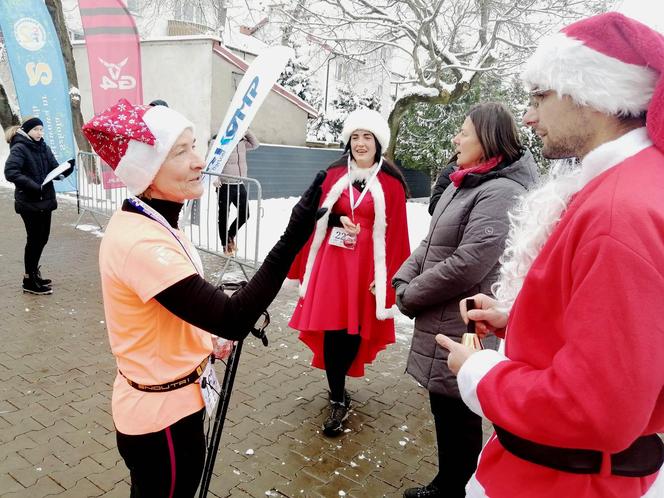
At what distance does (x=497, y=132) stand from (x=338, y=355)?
1842 mm

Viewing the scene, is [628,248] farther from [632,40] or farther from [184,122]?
[184,122]

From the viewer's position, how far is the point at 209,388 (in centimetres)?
199

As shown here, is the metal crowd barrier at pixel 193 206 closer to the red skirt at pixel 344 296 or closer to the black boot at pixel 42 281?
the black boot at pixel 42 281

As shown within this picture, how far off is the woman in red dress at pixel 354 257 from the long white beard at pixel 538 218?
1.95 metres

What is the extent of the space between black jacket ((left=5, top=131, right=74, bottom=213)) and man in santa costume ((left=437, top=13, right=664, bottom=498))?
5549mm

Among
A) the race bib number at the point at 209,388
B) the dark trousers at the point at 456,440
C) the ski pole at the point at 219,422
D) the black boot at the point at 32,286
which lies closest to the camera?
the race bib number at the point at 209,388

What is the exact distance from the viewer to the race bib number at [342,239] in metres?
3.57

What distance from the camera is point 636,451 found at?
122 centimetres

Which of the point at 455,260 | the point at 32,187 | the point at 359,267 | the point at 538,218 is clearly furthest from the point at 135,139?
the point at 32,187

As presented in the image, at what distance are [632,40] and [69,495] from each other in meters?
3.17

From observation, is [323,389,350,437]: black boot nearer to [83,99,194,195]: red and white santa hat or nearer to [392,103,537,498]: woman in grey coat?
[392,103,537,498]: woman in grey coat

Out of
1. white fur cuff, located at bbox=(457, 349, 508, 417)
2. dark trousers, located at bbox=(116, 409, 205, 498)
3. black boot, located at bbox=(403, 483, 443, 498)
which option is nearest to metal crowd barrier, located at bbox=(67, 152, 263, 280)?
black boot, located at bbox=(403, 483, 443, 498)

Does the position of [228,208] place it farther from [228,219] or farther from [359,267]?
[359,267]

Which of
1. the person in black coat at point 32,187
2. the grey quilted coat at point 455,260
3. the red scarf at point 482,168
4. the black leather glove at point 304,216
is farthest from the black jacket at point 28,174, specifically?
the black leather glove at point 304,216
